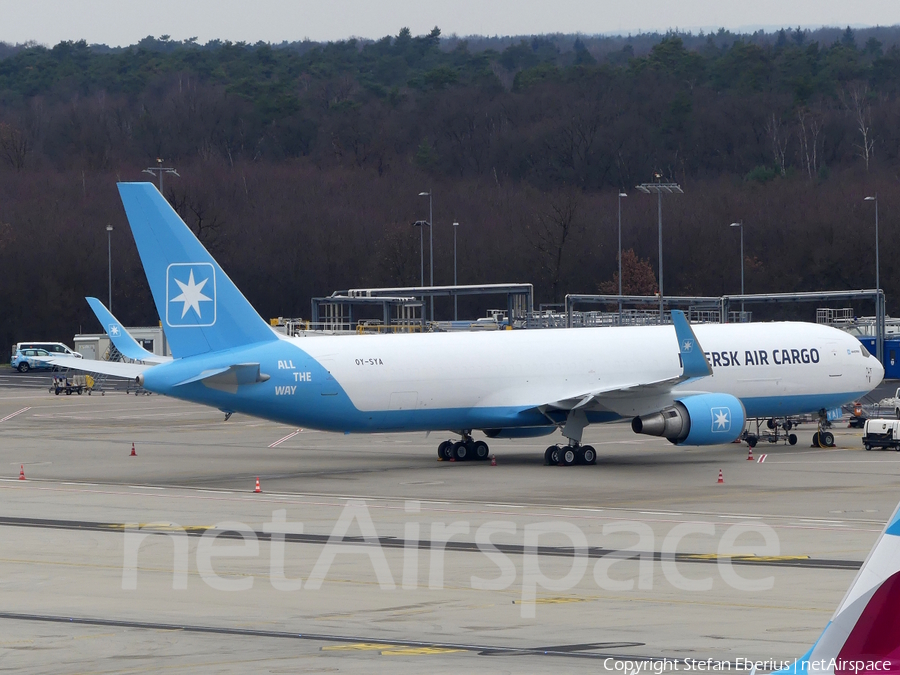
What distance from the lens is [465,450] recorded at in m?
38.3

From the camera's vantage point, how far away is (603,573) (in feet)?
63.0

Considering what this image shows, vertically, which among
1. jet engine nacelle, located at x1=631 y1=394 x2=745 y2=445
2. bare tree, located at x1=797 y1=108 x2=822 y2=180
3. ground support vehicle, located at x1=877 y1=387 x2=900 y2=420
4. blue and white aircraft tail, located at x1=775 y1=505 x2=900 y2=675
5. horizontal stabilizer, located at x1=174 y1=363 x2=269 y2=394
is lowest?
ground support vehicle, located at x1=877 y1=387 x2=900 y2=420

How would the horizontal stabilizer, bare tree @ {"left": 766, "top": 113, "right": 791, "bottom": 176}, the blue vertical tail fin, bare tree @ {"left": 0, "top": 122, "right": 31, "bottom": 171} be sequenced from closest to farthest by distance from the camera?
the horizontal stabilizer, the blue vertical tail fin, bare tree @ {"left": 766, "top": 113, "right": 791, "bottom": 176}, bare tree @ {"left": 0, "top": 122, "right": 31, "bottom": 171}

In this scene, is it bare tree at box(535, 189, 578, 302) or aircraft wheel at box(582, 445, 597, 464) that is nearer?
aircraft wheel at box(582, 445, 597, 464)

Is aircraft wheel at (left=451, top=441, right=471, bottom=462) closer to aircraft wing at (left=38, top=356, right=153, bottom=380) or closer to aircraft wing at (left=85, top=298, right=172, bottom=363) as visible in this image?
aircraft wing at (left=85, top=298, right=172, bottom=363)

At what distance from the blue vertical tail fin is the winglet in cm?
1067

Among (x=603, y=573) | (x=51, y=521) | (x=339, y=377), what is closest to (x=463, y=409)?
(x=339, y=377)

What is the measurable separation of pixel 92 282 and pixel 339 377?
3508 inches

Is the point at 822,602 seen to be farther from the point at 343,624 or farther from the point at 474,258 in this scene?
the point at 474,258

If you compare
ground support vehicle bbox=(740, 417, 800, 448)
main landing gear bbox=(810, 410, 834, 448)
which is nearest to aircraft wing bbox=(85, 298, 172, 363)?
ground support vehicle bbox=(740, 417, 800, 448)

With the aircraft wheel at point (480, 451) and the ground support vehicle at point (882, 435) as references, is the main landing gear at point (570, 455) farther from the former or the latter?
the ground support vehicle at point (882, 435)

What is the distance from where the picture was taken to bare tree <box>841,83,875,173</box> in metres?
144

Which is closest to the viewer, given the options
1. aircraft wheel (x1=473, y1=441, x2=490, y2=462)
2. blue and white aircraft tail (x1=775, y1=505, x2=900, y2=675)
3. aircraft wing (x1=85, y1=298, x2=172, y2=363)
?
blue and white aircraft tail (x1=775, y1=505, x2=900, y2=675)

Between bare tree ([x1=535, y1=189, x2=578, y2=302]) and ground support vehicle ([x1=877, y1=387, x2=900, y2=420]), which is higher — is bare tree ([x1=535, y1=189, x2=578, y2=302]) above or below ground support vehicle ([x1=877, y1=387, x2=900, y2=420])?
above
